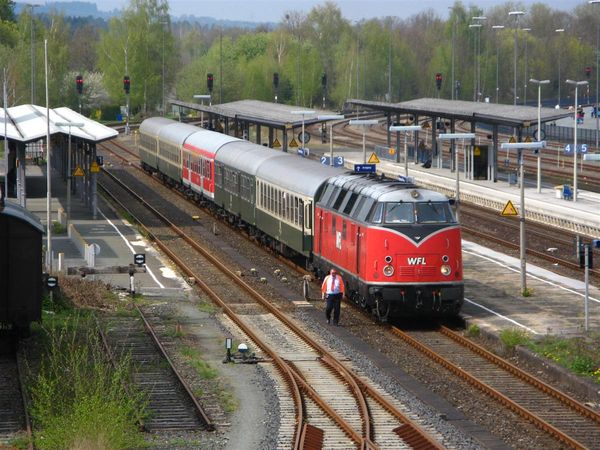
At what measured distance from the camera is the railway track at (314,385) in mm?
17969

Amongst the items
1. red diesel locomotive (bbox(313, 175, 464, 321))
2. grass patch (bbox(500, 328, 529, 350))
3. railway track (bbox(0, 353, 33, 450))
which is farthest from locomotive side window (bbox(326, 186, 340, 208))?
railway track (bbox(0, 353, 33, 450))

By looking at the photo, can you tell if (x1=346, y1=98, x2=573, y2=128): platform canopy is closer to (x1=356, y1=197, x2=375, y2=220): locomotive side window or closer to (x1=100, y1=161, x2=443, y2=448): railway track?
(x1=100, y1=161, x2=443, y2=448): railway track

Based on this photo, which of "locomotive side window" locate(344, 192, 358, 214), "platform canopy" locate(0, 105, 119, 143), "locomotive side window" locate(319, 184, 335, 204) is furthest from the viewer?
"platform canopy" locate(0, 105, 119, 143)

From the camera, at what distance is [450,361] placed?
23.6 meters

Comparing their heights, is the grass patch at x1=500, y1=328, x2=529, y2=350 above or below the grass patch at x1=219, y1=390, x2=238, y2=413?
above

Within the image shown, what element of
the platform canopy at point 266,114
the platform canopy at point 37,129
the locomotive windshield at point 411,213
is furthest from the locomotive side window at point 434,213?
the platform canopy at point 266,114

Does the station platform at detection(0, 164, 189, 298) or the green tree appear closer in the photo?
the station platform at detection(0, 164, 189, 298)

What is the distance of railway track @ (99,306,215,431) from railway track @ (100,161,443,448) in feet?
5.46

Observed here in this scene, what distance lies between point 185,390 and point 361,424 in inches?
132

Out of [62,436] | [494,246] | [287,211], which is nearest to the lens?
[62,436]

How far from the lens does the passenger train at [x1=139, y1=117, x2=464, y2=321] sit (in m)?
26.6

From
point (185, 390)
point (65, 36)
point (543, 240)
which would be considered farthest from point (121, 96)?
point (185, 390)

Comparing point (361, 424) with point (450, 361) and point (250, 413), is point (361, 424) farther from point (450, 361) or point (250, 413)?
point (450, 361)

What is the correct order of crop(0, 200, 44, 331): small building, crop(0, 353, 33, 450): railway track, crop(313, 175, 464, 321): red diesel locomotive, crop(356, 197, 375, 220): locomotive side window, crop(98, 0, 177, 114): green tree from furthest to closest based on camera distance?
crop(98, 0, 177, 114): green tree
crop(356, 197, 375, 220): locomotive side window
crop(313, 175, 464, 321): red diesel locomotive
crop(0, 200, 44, 331): small building
crop(0, 353, 33, 450): railway track
